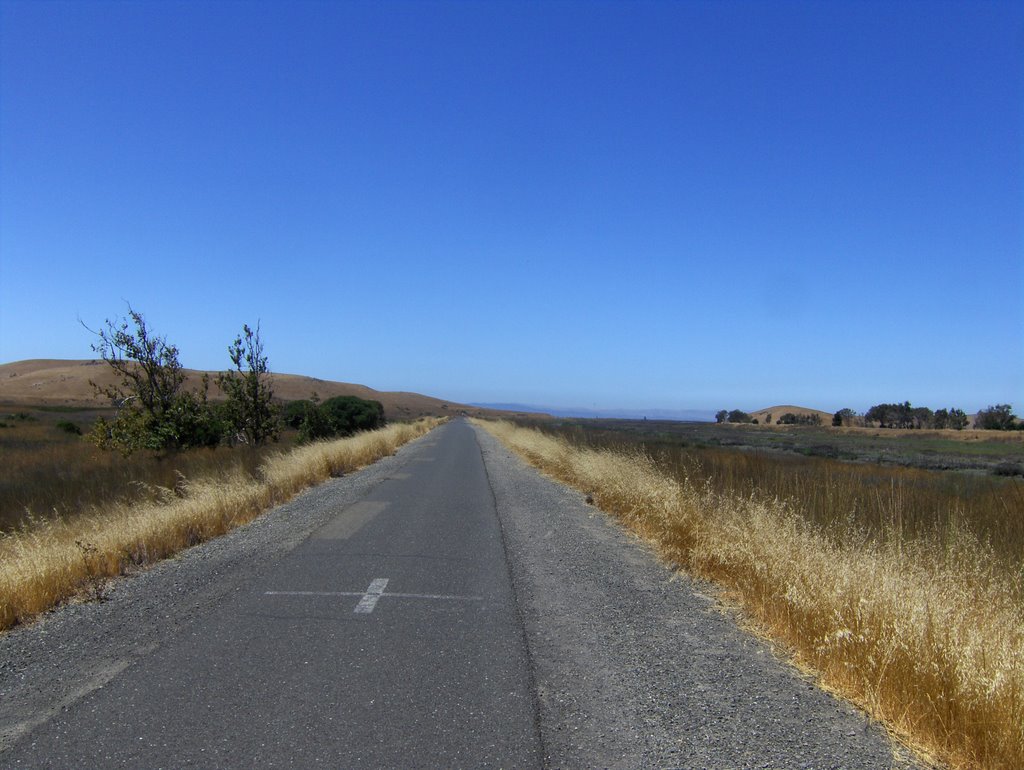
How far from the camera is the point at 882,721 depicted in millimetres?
4492

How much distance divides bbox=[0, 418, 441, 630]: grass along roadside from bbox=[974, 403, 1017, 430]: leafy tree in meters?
60.5

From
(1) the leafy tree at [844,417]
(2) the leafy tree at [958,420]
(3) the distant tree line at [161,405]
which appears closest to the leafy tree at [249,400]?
(3) the distant tree line at [161,405]

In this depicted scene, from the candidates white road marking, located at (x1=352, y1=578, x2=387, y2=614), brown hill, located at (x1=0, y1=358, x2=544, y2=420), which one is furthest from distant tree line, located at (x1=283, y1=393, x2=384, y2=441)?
brown hill, located at (x1=0, y1=358, x2=544, y2=420)

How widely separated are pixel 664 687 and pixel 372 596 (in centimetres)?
339

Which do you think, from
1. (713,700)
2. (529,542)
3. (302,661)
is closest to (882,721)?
(713,700)

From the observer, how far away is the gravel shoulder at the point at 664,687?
4039 millimetres

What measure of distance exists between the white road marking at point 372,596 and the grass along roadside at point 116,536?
8.91ft

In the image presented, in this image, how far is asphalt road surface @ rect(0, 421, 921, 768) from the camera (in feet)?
13.1

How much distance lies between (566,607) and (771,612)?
1901 mm

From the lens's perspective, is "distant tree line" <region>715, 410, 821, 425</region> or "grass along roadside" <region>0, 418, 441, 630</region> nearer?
"grass along roadside" <region>0, 418, 441, 630</region>

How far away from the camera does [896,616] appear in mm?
5348

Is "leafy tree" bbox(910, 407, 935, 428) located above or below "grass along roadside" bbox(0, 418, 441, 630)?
above

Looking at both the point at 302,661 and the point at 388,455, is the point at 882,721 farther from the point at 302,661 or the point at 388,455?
the point at 388,455

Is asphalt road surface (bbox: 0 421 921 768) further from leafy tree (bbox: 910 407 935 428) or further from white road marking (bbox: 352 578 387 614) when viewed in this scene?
leafy tree (bbox: 910 407 935 428)
